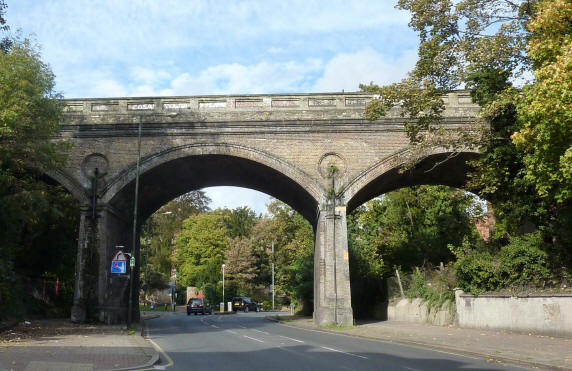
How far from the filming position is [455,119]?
2564 centimetres

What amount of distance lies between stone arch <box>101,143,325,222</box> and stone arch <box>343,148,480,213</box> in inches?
81.3

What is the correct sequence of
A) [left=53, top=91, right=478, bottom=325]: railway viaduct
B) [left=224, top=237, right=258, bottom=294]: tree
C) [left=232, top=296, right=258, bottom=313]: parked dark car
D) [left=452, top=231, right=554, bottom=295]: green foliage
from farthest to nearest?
[left=224, top=237, right=258, bottom=294]: tree
[left=232, top=296, right=258, bottom=313]: parked dark car
[left=53, top=91, right=478, bottom=325]: railway viaduct
[left=452, top=231, right=554, bottom=295]: green foliage

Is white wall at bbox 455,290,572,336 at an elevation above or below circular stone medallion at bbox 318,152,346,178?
below

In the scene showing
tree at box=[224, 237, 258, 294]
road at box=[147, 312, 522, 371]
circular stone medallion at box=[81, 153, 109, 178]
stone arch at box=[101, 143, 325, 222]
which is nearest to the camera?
road at box=[147, 312, 522, 371]

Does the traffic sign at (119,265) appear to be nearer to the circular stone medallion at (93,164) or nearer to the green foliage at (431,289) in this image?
the circular stone medallion at (93,164)

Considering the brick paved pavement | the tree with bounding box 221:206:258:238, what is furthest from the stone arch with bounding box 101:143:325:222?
the tree with bounding box 221:206:258:238

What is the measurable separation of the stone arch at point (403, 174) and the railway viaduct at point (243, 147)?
69 mm

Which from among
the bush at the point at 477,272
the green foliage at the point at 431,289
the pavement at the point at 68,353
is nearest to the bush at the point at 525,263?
the bush at the point at 477,272

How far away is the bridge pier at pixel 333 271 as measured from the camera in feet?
79.1

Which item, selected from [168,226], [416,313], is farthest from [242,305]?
[416,313]

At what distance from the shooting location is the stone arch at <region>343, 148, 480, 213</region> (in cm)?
2561

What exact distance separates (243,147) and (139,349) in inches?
543

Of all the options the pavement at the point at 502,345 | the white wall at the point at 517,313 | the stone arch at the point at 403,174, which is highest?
the stone arch at the point at 403,174

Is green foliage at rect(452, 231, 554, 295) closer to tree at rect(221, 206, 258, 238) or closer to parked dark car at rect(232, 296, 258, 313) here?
parked dark car at rect(232, 296, 258, 313)
